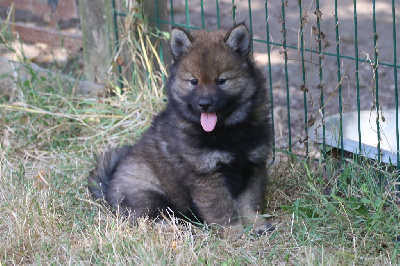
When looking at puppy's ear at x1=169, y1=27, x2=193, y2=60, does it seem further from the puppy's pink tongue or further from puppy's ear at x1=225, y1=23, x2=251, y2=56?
the puppy's pink tongue

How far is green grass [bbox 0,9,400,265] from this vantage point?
3.54m

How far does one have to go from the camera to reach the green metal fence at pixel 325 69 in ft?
14.4

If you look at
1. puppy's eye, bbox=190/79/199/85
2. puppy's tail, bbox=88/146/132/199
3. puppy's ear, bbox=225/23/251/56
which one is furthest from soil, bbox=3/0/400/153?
puppy's tail, bbox=88/146/132/199

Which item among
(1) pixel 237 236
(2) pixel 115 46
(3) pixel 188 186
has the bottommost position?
(1) pixel 237 236

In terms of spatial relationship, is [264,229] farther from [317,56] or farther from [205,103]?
[317,56]

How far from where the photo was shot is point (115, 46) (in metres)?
5.87

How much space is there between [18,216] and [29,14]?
18.0 feet

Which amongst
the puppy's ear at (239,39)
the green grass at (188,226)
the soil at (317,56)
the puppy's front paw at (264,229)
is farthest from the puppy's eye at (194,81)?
the soil at (317,56)

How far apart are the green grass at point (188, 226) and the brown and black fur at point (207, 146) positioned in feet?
0.53

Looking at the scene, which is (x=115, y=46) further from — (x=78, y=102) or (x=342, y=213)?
(x=342, y=213)

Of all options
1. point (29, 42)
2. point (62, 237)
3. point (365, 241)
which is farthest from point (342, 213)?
point (29, 42)

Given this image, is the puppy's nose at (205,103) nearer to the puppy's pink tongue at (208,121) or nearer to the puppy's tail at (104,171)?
the puppy's pink tongue at (208,121)

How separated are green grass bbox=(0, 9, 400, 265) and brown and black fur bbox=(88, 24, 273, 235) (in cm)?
16

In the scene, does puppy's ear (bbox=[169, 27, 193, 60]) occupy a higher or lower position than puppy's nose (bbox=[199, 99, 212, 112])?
higher
